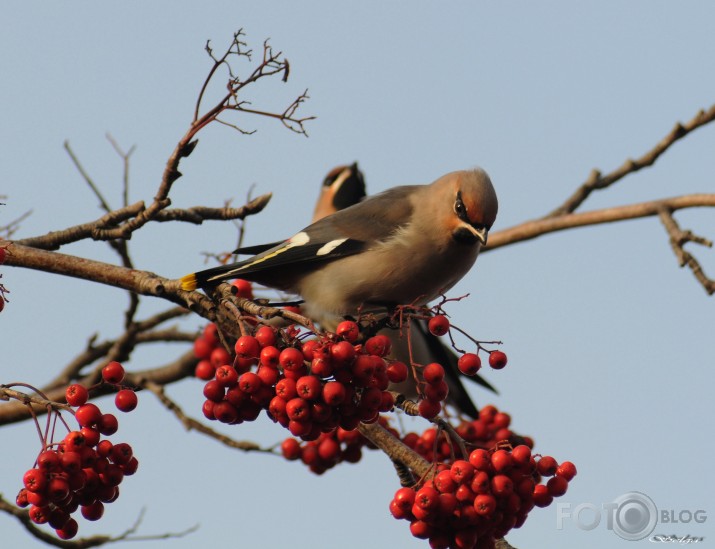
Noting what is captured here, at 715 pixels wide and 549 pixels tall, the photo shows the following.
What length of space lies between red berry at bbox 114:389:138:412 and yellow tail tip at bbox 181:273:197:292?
2.35 feet

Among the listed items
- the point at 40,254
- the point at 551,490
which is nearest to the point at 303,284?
the point at 40,254

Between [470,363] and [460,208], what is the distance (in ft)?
5.05

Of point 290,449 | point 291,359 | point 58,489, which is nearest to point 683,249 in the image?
point 290,449

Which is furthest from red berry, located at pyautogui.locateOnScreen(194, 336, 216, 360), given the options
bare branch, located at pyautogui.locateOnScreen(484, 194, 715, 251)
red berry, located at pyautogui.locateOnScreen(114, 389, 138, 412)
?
red berry, located at pyautogui.locateOnScreen(114, 389, 138, 412)

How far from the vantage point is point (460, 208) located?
478cm

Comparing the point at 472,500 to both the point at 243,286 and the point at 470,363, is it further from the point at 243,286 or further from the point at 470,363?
the point at 243,286

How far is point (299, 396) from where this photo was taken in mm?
3074

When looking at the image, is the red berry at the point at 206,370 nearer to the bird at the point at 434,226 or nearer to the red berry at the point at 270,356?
the bird at the point at 434,226

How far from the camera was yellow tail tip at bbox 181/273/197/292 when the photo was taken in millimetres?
3843

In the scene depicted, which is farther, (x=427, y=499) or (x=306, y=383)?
(x=427, y=499)

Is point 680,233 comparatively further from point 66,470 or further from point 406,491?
point 66,470

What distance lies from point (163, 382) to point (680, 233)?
3038mm

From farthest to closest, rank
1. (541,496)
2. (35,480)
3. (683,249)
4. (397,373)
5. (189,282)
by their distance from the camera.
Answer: (683,249)
(189,282)
(541,496)
(397,373)
(35,480)

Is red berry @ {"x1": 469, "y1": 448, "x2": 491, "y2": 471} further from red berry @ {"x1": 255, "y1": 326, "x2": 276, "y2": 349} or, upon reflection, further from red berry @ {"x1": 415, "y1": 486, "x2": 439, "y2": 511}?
red berry @ {"x1": 255, "y1": 326, "x2": 276, "y2": 349}
